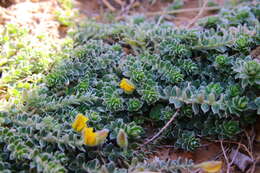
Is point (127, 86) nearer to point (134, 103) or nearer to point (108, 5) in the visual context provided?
point (134, 103)

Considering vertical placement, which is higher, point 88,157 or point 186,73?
point 186,73

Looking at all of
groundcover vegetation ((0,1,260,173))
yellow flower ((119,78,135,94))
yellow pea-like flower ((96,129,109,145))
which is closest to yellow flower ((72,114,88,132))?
groundcover vegetation ((0,1,260,173))

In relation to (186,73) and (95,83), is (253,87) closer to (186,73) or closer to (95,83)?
(186,73)

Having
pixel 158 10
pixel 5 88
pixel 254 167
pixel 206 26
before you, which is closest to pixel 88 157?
pixel 5 88

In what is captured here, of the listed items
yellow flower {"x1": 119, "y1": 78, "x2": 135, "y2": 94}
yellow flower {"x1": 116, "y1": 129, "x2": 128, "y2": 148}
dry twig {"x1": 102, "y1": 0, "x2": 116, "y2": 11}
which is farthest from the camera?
dry twig {"x1": 102, "y1": 0, "x2": 116, "y2": 11}

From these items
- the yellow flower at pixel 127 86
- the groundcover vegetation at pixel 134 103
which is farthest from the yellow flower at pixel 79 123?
the yellow flower at pixel 127 86

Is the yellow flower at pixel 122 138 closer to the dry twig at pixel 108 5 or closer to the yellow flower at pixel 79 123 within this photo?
the yellow flower at pixel 79 123

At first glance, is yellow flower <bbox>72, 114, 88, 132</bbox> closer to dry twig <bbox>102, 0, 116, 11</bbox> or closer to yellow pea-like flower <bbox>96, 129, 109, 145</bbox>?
yellow pea-like flower <bbox>96, 129, 109, 145</bbox>
